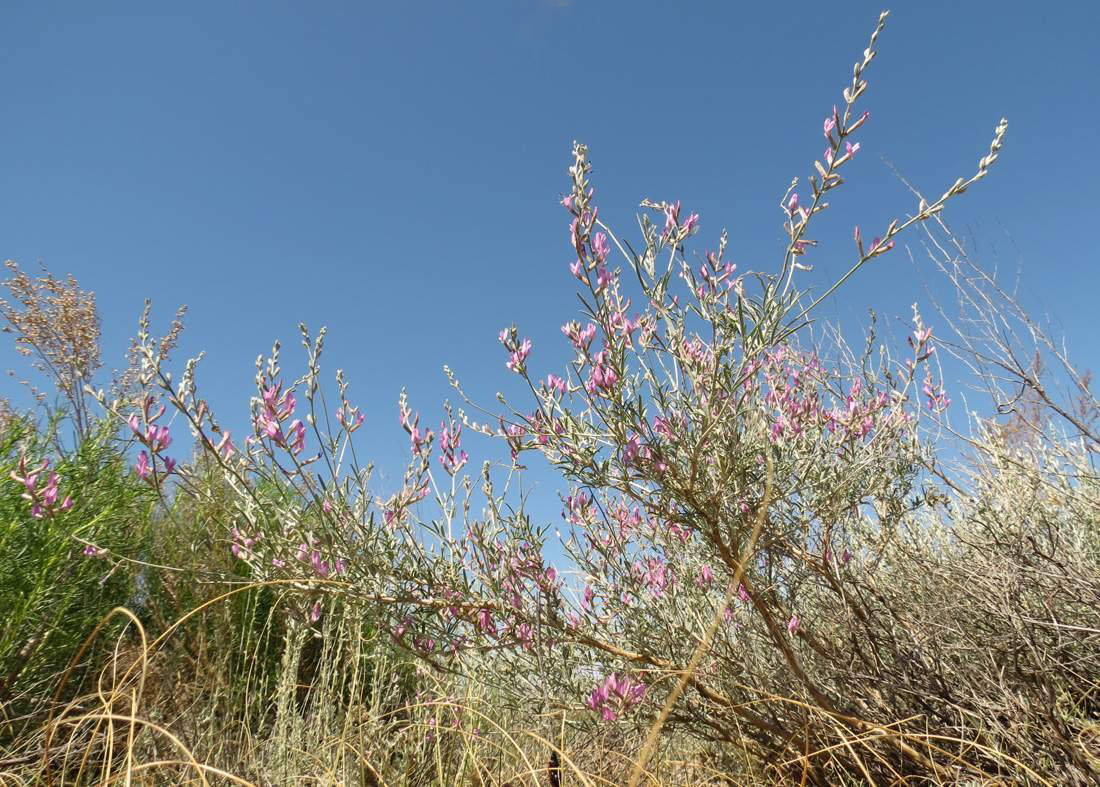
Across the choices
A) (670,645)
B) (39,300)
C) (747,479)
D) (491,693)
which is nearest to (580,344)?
(747,479)

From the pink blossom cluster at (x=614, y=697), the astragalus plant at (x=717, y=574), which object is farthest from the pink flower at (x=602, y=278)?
the pink blossom cluster at (x=614, y=697)

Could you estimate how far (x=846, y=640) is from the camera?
2568 millimetres

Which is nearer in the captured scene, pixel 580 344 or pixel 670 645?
pixel 580 344

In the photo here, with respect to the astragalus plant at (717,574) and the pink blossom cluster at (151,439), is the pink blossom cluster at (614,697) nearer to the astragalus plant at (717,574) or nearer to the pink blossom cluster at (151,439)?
the astragalus plant at (717,574)

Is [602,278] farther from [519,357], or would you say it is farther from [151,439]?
[151,439]

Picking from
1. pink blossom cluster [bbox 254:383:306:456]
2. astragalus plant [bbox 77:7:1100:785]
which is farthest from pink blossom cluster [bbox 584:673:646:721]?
pink blossom cluster [bbox 254:383:306:456]

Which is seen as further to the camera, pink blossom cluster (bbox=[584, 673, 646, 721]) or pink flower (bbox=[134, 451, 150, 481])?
pink blossom cluster (bbox=[584, 673, 646, 721])

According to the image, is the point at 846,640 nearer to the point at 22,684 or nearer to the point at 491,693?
the point at 491,693

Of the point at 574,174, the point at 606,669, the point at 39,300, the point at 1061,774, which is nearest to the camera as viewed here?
the point at 1061,774

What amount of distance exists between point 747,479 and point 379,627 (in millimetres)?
1401

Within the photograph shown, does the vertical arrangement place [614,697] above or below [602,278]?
below

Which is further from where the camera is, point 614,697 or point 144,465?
point 614,697

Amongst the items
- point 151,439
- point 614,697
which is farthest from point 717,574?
point 151,439

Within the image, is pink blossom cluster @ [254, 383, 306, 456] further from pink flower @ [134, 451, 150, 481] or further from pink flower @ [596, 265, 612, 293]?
pink flower @ [596, 265, 612, 293]
